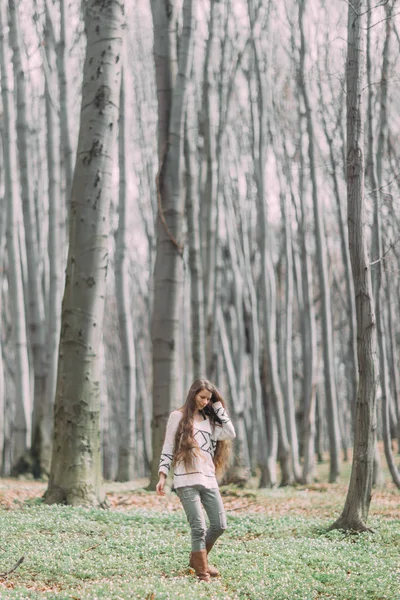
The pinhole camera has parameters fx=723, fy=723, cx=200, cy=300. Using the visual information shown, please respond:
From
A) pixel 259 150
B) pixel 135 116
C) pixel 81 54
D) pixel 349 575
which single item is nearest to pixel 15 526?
pixel 349 575

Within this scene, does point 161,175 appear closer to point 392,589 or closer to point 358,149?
point 358,149

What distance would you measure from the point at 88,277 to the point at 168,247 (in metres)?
2.34

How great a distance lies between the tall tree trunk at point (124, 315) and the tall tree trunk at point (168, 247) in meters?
2.69

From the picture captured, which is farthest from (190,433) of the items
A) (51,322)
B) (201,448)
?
(51,322)

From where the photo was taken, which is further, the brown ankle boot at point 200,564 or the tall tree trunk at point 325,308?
the tall tree trunk at point 325,308

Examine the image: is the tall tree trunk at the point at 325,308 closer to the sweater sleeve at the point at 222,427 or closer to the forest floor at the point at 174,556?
the forest floor at the point at 174,556

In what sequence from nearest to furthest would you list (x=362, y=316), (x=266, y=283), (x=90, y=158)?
(x=362, y=316)
(x=90, y=158)
(x=266, y=283)

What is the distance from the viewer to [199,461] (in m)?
5.70

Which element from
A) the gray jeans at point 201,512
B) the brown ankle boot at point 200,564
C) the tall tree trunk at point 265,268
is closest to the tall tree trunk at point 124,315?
the tall tree trunk at point 265,268

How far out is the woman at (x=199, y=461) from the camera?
18.2 feet

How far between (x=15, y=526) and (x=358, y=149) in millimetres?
5092

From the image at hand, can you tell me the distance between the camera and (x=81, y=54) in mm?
17047

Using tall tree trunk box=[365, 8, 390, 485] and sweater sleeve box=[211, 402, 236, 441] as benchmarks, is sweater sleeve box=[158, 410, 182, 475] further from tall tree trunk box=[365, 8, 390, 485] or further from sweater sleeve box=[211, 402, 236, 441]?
tall tree trunk box=[365, 8, 390, 485]

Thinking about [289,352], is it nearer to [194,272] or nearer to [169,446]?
[194,272]
